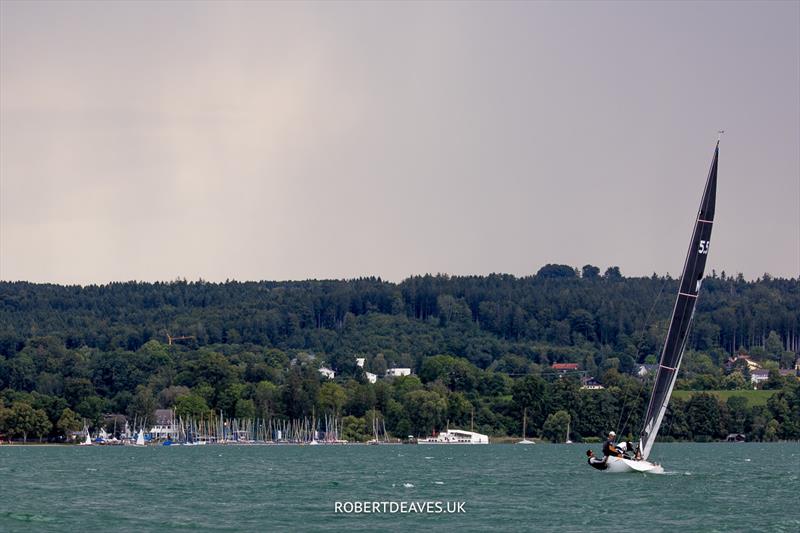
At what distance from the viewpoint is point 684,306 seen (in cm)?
7281

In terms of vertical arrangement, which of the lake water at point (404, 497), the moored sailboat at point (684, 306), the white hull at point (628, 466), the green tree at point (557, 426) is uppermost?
the moored sailboat at point (684, 306)

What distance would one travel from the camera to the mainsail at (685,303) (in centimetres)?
7169

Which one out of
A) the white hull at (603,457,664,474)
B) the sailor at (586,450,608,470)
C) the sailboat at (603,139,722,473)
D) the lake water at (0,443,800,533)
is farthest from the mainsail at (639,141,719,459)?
the lake water at (0,443,800,533)

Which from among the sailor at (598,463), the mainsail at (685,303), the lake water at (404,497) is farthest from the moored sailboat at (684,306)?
the lake water at (404,497)

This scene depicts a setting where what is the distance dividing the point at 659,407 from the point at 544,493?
27.8 ft

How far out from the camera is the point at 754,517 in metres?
59.4

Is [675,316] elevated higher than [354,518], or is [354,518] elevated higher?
[675,316]

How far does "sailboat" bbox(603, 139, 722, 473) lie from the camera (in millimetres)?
71688

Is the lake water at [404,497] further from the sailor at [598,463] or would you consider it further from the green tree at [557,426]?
the green tree at [557,426]

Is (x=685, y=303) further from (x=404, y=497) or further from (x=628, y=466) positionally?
(x=404, y=497)

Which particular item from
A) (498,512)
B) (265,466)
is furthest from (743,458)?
(498,512)

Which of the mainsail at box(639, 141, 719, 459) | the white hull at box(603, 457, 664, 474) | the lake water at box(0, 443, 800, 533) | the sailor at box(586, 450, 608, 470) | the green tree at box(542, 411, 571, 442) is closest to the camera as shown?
the lake water at box(0, 443, 800, 533)

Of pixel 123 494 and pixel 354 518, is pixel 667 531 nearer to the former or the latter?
pixel 354 518

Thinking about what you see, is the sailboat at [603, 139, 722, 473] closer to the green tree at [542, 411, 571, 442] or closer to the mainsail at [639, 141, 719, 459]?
the mainsail at [639, 141, 719, 459]
